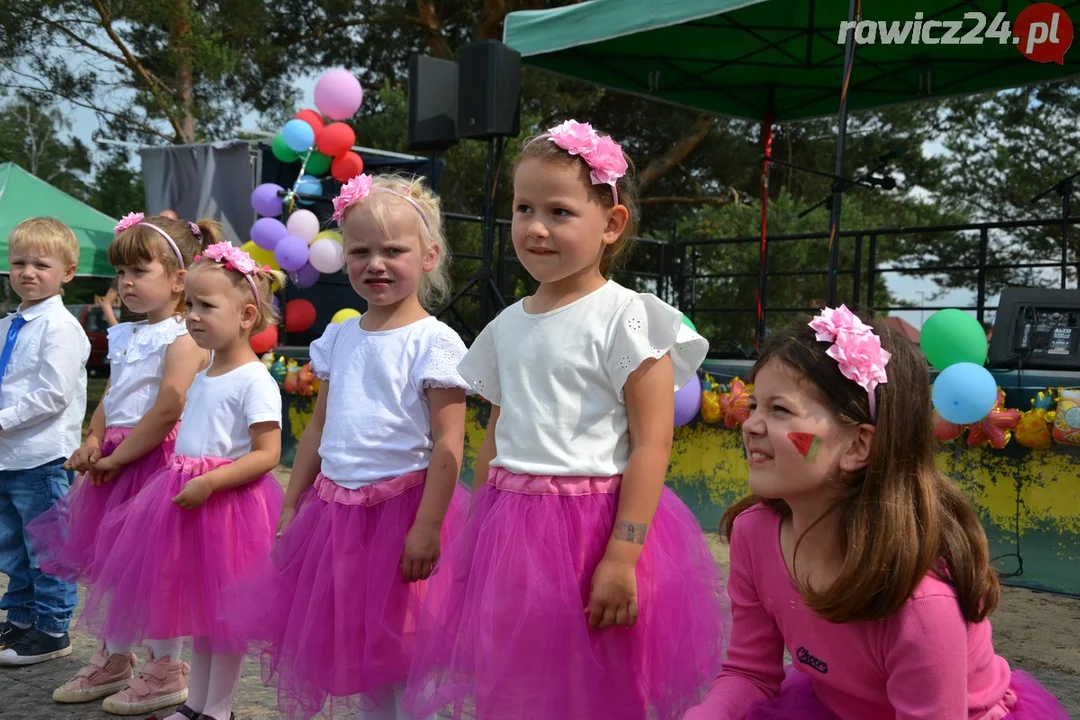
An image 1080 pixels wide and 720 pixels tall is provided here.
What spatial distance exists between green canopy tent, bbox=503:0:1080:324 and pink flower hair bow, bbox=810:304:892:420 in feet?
14.6

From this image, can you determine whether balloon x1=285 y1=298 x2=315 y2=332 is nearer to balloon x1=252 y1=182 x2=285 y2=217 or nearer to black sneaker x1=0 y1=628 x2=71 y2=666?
balloon x1=252 y1=182 x2=285 y2=217

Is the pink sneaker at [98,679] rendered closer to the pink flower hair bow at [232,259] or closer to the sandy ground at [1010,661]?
the sandy ground at [1010,661]

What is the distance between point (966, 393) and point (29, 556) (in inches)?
143

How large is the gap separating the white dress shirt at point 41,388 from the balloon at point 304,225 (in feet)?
15.8

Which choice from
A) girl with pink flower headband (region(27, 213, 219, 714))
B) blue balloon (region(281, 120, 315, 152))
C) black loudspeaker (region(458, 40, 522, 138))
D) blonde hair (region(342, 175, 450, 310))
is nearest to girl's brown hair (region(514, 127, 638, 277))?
blonde hair (region(342, 175, 450, 310))

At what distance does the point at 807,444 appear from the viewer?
149cm

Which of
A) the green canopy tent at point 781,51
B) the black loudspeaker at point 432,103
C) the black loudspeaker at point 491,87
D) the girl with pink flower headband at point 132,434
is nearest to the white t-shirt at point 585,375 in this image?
the girl with pink flower headband at point 132,434

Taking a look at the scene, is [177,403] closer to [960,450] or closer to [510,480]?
[510,480]

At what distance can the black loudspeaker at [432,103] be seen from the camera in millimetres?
7383

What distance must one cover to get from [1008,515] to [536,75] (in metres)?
11.0

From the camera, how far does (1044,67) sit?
24.4 feet

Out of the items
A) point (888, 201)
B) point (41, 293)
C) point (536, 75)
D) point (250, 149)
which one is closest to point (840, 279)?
point (888, 201)

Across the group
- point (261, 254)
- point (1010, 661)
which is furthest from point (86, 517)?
point (261, 254)

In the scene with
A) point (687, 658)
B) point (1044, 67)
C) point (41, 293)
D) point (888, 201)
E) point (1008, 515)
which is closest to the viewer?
point (687, 658)
